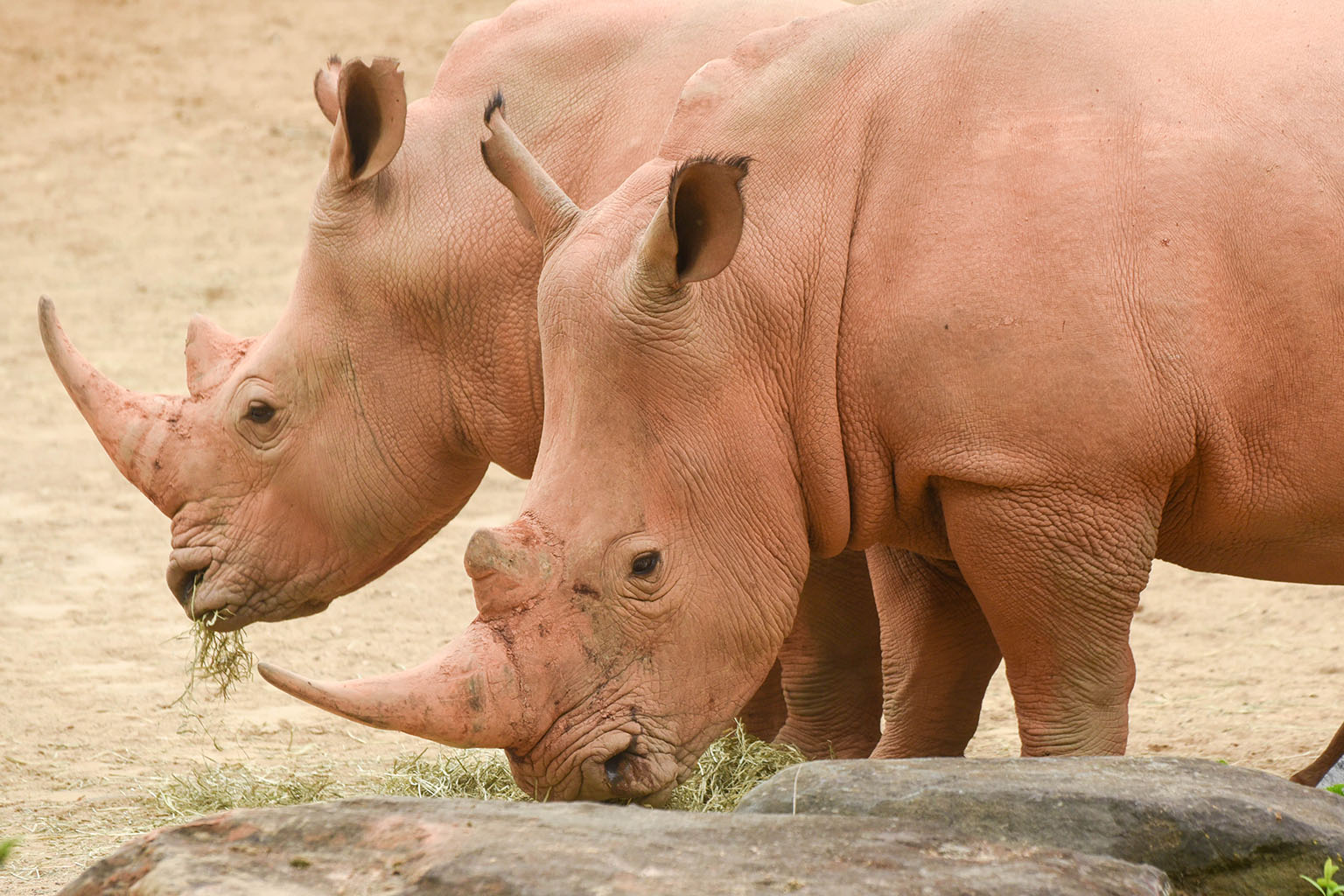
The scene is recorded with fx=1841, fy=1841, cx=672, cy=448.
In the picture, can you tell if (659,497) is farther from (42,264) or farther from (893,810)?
(42,264)

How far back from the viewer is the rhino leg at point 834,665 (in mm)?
6324

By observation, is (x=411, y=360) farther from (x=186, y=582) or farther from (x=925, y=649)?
(x=925, y=649)

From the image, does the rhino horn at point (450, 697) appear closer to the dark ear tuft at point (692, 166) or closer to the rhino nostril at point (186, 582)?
the dark ear tuft at point (692, 166)

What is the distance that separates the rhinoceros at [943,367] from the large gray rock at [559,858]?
52 centimetres

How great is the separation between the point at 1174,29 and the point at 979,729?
11.5ft

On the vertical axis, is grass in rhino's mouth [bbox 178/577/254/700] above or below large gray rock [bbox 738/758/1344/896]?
above

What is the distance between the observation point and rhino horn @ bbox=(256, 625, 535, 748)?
13.5 feet

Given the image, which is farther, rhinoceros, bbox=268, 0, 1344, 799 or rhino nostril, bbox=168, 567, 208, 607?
rhino nostril, bbox=168, 567, 208, 607

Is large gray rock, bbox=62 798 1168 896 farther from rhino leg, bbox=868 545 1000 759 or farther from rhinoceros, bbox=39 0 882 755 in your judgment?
rhinoceros, bbox=39 0 882 755

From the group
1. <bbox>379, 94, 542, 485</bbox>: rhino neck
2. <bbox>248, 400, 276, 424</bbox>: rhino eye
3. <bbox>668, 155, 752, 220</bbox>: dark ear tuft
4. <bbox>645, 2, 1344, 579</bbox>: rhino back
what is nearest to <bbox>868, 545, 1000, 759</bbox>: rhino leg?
<bbox>645, 2, 1344, 579</bbox>: rhino back

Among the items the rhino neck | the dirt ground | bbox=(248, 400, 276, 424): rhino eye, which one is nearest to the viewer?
the rhino neck

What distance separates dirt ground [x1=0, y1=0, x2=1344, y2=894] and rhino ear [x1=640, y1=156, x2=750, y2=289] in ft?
8.09

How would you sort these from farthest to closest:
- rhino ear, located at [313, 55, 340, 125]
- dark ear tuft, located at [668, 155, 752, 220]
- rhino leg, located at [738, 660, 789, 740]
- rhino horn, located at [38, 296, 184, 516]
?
rhino leg, located at [738, 660, 789, 740]
rhino ear, located at [313, 55, 340, 125]
rhino horn, located at [38, 296, 184, 516]
dark ear tuft, located at [668, 155, 752, 220]

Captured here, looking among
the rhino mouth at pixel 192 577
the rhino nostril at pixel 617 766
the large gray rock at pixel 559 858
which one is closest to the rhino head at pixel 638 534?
the rhino nostril at pixel 617 766
